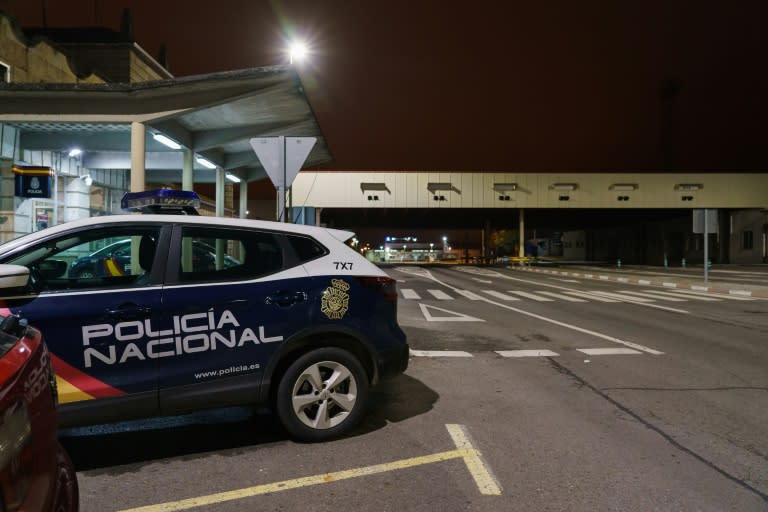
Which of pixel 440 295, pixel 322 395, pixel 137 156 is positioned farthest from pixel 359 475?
pixel 440 295

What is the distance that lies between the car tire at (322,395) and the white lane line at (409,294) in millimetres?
12000

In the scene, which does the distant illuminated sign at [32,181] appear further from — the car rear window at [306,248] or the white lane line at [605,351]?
the white lane line at [605,351]

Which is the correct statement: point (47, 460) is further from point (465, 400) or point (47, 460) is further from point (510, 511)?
point (465, 400)

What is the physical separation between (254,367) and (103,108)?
35.7 feet

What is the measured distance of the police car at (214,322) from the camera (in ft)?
11.0

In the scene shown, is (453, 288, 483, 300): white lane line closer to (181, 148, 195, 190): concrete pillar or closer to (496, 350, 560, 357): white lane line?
(496, 350, 560, 357): white lane line

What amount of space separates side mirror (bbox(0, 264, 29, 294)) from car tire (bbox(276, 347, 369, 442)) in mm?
1927

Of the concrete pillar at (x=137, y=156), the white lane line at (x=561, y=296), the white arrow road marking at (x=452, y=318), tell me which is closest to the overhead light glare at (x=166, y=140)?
the concrete pillar at (x=137, y=156)

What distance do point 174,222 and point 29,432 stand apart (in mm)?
2446

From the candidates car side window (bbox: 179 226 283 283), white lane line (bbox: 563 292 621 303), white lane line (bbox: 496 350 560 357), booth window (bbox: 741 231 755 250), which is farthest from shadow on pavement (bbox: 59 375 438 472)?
booth window (bbox: 741 231 755 250)

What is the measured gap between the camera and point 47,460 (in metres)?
1.62

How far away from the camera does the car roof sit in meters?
3.39

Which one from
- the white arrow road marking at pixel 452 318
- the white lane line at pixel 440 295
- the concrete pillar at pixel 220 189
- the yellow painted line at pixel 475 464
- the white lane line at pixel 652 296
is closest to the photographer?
the yellow painted line at pixel 475 464

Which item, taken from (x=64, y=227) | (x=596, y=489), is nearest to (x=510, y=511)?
(x=596, y=489)
